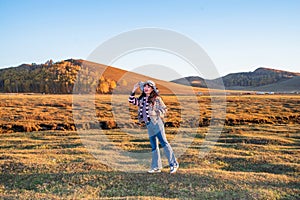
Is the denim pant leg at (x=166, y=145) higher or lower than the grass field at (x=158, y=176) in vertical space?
higher

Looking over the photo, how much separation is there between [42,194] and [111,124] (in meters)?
21.6

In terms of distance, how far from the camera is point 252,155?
1445 cm

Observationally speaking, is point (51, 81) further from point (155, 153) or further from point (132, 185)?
point (132, 185)

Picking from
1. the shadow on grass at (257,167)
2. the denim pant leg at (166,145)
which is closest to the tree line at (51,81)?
the shadow on grass at (257,167)

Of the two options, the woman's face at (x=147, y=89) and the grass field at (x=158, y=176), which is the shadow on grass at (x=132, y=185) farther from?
the woman's face at (x=147, y=89)

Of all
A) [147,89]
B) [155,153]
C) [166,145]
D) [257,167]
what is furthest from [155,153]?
[257,167]

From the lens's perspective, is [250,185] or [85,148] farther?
[85,148]

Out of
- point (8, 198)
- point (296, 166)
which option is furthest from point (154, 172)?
point (296, 166)

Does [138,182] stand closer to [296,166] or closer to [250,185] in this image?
[250,185]

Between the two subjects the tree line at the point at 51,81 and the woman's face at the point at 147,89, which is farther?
the tree line at the point at 51,81

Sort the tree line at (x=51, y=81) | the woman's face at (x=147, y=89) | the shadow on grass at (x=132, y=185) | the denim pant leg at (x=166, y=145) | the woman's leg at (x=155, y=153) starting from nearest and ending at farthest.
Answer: the shadow on grass at (x=132, y=185) → the woman's face at (x=147, y=89) → the denim pant leg at (x=166, y=145) → the woman's leg at (x=155, y=153) → the tree line at (x=51, y=81)

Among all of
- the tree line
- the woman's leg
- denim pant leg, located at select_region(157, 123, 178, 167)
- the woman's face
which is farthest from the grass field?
the tree line

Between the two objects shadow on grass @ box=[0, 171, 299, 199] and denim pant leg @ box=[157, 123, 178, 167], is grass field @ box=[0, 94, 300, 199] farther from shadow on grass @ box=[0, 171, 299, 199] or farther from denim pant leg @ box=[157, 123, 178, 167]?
denim pant leg @ box=[157, 123, 178, 167]

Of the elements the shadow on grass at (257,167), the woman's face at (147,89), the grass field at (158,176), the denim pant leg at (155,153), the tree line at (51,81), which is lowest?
the shadow on grass at (257,167)
